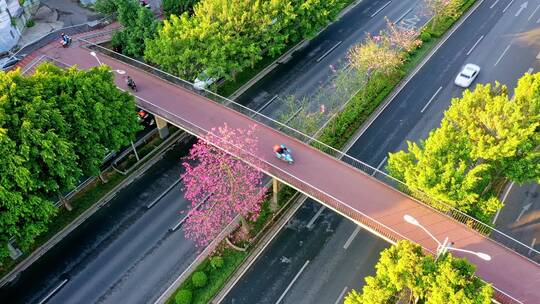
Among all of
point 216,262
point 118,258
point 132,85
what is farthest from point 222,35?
point 118,258

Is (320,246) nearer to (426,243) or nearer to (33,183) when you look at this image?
(426,243)

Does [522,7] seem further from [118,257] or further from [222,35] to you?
[118,257]

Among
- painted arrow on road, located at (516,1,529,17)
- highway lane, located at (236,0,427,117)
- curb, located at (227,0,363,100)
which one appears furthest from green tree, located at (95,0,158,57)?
painted arrow on road, located at (516,1,529,17)

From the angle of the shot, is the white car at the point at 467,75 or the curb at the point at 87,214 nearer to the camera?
the curb at the point at 87,214

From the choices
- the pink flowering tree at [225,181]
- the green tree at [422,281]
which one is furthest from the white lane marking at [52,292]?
the green tree at [422,281]

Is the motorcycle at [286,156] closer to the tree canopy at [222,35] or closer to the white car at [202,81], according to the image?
the white car at [202,81]
